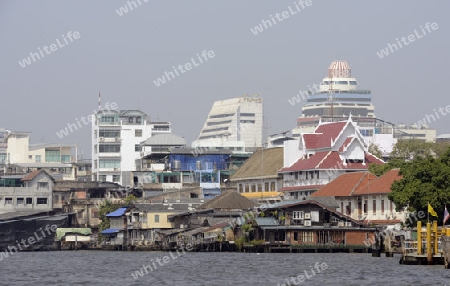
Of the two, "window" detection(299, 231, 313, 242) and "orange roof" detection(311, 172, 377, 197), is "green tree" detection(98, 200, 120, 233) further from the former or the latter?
"window" detection(299, 231, 313, 242)

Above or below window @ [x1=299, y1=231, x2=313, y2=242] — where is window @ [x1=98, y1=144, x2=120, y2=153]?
above

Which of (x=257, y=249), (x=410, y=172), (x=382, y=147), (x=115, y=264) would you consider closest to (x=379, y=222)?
(x=257, y=249)

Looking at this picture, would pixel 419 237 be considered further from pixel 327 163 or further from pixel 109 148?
pixel 109 148

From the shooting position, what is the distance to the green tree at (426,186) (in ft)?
222

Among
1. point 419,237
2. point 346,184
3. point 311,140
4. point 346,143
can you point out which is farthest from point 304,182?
point 419,237

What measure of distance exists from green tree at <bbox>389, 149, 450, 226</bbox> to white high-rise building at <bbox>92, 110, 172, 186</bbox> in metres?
68.8

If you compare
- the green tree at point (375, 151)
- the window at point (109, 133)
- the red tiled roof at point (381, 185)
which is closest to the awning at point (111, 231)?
the red tiled roof at point (381, 185)

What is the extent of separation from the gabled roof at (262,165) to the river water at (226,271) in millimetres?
39458

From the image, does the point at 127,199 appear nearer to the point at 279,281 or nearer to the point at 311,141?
the point at 311,141

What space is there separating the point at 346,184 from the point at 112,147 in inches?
1953

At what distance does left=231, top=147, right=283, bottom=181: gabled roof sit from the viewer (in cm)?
11389

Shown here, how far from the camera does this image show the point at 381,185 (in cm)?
8944

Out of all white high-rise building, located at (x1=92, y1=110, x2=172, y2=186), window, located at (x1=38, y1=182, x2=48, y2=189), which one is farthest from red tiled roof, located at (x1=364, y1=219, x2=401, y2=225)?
white high-rise building, located at (x1=92, y1=110, x2=172, y2=186)

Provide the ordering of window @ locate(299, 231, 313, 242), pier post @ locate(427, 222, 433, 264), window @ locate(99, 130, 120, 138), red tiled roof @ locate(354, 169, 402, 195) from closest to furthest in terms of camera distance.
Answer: pier post @ locate(427, 222, 433, 264), window @ locate(299, 231, 313, 242), red tiled roof @ locate(354, 169, 402, 195), window @ locate(99, 130, 120, 138)
